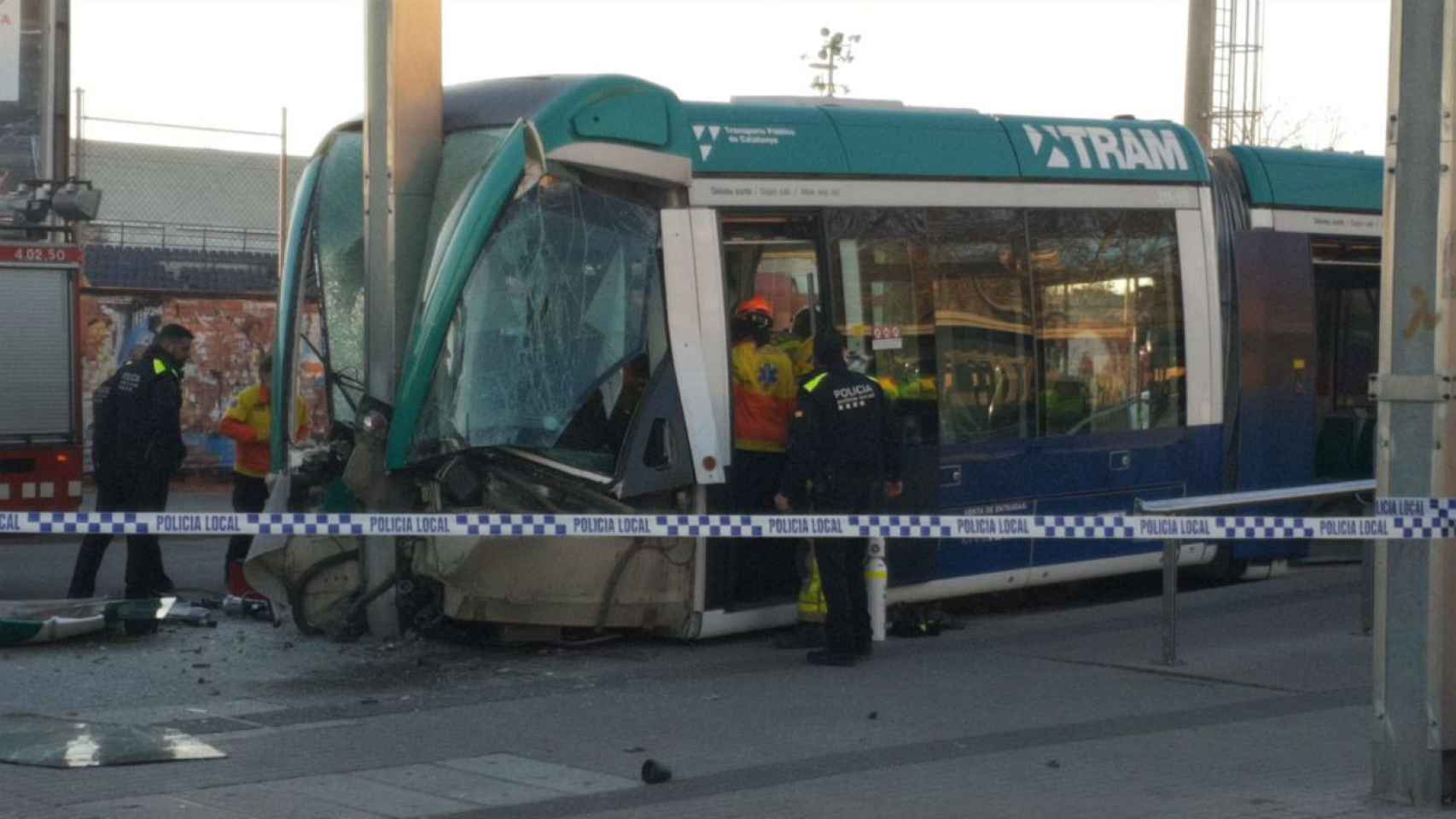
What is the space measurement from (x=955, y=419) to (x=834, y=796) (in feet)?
15.8

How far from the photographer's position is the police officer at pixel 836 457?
36.3 feet

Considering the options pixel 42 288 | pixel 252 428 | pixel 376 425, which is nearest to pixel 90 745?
pixel 376 425

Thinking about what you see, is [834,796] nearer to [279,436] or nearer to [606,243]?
[606,243]

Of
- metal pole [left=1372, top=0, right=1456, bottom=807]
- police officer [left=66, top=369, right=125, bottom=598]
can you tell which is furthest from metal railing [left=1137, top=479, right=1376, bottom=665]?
police officer [left=66, top=369, right=125, bottom=598]

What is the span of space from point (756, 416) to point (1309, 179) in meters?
5.67

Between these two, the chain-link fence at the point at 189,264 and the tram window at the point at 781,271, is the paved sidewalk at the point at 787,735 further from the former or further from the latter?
the chain-link fence at the point at 189,264

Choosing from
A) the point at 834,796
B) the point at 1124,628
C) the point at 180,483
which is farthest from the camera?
the point at 180,483

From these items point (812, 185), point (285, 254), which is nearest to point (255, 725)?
point (285, 254)

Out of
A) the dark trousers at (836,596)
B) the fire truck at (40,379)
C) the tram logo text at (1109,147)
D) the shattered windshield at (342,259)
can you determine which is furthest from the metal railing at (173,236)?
the dark trousers at (836,596)

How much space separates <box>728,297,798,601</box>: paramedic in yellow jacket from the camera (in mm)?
11578

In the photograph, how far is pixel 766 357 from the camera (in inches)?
460

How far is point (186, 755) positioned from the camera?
336 inches

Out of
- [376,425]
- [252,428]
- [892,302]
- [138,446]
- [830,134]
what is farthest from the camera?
[252,428]

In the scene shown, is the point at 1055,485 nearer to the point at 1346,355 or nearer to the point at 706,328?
the point at 706,328
